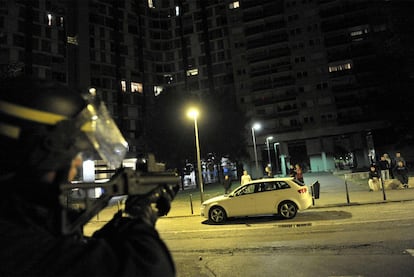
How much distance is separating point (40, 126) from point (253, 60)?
186ft

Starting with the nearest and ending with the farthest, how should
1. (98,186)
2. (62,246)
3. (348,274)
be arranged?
1. (62,246)
2. (98,186)
3. (348,274)

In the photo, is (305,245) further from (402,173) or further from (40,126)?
(402,173)

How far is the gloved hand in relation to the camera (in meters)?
1.34

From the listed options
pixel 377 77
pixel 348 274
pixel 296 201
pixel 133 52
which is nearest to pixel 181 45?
pixel 133 52

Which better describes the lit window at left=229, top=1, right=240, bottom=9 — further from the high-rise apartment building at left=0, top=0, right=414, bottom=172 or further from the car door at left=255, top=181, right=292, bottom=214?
the car door at left=255, top=181, right=292, bottom=214

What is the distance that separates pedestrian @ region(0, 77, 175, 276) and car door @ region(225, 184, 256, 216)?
10.9m

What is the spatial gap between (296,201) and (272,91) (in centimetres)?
4463

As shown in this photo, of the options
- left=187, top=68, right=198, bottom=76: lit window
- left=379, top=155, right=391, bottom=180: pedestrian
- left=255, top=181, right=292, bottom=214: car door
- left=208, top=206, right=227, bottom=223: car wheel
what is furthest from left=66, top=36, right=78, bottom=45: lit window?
left=379, top=155, right=391, bottom=180: pedestrian

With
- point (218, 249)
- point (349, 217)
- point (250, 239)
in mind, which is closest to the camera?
point (218, 249)

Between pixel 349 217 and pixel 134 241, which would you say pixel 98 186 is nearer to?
pixel 134 241

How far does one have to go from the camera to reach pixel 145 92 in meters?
57.5

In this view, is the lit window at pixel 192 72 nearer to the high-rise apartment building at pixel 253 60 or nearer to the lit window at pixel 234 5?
the high-rise apartment building at pixel 253 60

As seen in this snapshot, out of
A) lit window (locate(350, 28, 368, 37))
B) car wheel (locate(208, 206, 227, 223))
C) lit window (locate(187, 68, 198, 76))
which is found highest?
lit window (locate(350, 28, 368, 37))

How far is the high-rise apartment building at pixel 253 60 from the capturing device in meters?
46.7
